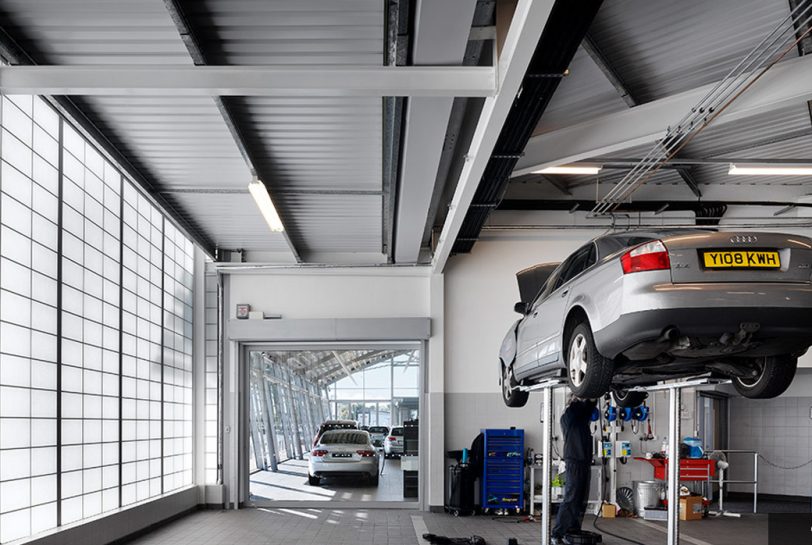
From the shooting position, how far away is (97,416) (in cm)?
923

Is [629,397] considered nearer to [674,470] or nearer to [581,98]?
[674,470]

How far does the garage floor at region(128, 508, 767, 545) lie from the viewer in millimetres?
9914

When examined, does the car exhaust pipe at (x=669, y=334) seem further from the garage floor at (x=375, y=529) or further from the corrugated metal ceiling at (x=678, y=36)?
the garage floor at (x=375, y=529)

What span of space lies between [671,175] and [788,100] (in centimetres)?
520

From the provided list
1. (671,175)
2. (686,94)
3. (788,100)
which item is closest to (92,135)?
(686,94)

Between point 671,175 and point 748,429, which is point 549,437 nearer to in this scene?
point 671,175

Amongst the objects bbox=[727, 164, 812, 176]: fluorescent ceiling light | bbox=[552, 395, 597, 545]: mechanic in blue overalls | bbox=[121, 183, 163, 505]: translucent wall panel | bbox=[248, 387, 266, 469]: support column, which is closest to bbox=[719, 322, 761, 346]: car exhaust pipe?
bbox=[552, 395, 597, 545]: mechanic in blue overalls

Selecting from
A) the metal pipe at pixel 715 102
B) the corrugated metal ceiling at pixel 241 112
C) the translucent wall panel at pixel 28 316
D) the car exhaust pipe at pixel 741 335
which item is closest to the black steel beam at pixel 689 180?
the metal pipe at pixel 715 102

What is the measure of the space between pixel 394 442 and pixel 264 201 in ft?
19.4

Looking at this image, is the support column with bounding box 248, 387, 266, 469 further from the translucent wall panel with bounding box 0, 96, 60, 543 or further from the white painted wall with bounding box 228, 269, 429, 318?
the translucent wall panel with bounding box 0, 96, 60, 543

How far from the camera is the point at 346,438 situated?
13.9 m

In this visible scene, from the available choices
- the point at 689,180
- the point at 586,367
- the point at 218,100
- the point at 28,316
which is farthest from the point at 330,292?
the point at 586,367

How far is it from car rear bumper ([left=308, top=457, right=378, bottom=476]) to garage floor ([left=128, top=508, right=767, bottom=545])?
0.90 metres

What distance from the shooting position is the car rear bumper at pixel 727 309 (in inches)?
178
